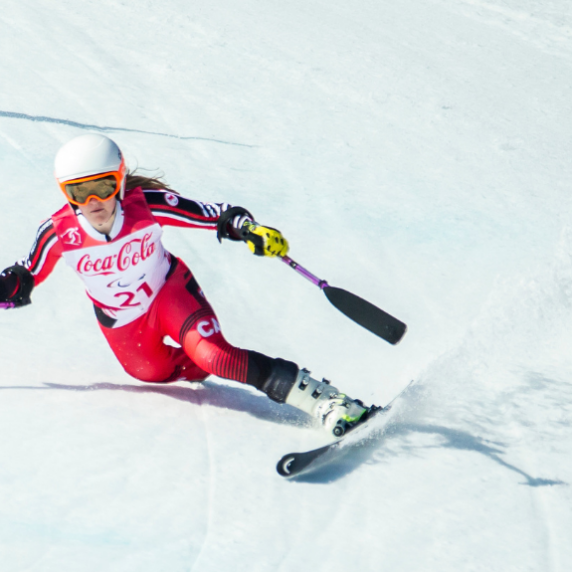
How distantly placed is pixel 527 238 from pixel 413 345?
1882mm

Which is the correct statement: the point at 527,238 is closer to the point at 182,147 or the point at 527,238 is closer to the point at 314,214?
the point at 314,214

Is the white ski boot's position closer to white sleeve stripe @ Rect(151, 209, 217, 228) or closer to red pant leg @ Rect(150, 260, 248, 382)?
red pant leg @ Rect(150, 260, 248, 382)

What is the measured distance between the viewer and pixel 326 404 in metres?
3.10

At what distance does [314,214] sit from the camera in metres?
6.09

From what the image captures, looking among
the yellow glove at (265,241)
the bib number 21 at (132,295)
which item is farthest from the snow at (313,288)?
the yellow glove at (265,241)

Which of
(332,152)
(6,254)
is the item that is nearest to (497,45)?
(332,152)

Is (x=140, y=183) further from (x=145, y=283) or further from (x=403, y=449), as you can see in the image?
(x=403, y=449)

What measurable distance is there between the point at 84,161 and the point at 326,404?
1.35 metres

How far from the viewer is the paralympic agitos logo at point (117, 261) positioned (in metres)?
3.17

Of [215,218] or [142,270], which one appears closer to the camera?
[142,270]

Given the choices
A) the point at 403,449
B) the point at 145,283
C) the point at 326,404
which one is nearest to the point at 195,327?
the point at 145,283

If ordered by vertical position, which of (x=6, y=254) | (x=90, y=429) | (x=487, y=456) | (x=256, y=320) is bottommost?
(x=6, y=254)

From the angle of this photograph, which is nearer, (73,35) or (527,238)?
(527,238)

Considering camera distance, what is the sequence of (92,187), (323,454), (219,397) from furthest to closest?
(219,397) → (92,187) → (323,454)
